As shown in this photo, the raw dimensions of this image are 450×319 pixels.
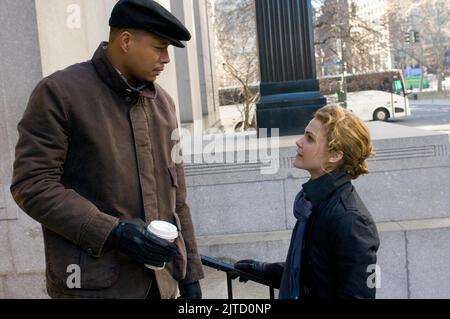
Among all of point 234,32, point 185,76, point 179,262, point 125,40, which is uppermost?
point 234,32

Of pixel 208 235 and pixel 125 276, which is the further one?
pixel 208 235

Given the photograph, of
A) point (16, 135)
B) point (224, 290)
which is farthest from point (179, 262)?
point (16, 135)

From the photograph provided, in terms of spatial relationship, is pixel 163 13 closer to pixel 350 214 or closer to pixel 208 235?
pixel 350 214

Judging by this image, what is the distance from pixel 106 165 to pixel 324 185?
0.85 meters

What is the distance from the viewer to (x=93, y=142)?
1.93 meters

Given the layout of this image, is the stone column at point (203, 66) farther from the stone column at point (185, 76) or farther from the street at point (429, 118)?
the street at point (429, 118)

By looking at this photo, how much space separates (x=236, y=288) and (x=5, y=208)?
2045mm

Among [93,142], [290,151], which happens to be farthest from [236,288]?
[93,142]

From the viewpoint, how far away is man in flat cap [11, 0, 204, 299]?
1850 millimetres

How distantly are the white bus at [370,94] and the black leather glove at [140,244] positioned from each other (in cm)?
2614

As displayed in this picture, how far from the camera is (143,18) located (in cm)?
198

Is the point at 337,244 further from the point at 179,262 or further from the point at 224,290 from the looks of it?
the point at 224,290

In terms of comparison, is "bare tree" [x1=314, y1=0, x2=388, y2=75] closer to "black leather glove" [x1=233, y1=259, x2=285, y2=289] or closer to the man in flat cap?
"black leather glove" [x1=233, y1=259, x2=285, y2=289]

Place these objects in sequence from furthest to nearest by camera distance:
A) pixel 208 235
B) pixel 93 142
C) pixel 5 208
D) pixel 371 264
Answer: pixel 208 235, pixel 5 208, pixel 371 264, pixel 93 142
